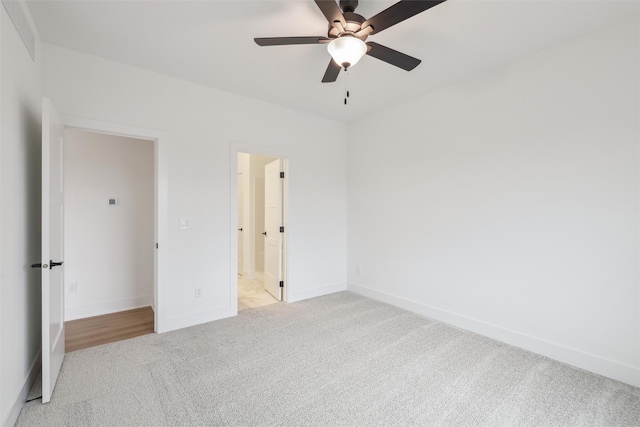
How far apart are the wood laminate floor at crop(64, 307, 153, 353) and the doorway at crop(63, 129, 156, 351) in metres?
0.01

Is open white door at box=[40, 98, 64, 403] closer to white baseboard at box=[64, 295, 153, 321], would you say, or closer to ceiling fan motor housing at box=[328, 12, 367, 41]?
white baseboard at box=[64, 295, 153, 321]

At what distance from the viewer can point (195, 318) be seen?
3219 mm

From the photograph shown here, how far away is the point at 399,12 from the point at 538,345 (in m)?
2.94

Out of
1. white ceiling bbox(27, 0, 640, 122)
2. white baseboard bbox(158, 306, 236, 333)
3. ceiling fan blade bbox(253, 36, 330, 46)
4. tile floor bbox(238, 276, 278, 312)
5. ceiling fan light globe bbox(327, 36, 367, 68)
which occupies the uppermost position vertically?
white ceiling bbox(27, 0, 640, 122)

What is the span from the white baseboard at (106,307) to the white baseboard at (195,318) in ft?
3.72

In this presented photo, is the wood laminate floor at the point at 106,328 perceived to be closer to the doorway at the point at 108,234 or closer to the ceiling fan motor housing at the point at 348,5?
the doorway at the point at 108,234

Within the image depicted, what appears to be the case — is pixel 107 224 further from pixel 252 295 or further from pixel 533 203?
A: pixel 533 203

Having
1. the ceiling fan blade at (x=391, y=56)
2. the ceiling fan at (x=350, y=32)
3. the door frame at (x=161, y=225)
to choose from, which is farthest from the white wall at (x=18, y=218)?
the ceiling fan blade at (x=391, y=56)

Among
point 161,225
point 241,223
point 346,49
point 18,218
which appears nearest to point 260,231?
point 241,223

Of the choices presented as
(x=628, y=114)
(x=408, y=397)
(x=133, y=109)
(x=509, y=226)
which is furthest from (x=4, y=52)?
(x=628, y=114)

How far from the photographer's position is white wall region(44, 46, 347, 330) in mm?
2684

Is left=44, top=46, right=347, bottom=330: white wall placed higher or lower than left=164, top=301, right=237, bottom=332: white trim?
higher

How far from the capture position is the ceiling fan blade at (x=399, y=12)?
4.98 ft

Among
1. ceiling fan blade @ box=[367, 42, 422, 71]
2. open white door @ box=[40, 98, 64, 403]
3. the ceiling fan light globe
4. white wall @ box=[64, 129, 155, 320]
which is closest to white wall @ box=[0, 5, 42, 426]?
open white door @ box=[40, 98, 64, 403]
